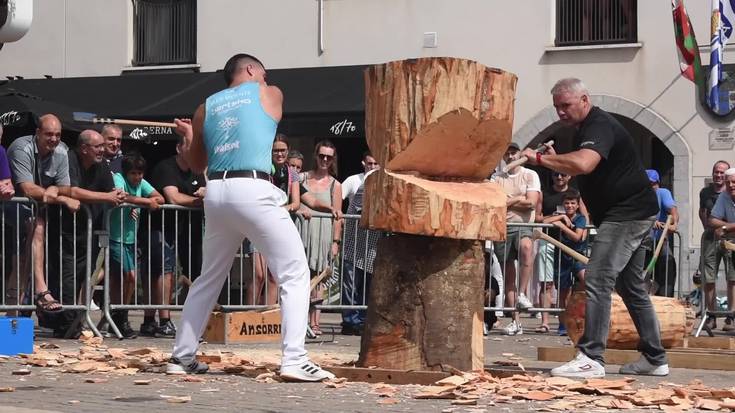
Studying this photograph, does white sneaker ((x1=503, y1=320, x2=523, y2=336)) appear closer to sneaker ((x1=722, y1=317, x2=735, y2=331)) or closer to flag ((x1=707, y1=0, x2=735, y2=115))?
sneaker ((x1=722, y1=317, x2=735, y2=331))

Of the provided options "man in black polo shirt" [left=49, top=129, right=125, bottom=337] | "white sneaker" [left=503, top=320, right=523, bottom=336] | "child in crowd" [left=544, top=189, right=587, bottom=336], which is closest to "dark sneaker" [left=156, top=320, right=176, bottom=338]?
"man in black polo shirt" [left=49, top=129, right=125, bottom=337]

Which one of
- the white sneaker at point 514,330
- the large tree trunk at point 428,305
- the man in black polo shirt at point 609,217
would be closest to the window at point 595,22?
the white sneaker at point 514,330

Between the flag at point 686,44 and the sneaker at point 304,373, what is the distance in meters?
15.2

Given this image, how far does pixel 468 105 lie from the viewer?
31.2ft

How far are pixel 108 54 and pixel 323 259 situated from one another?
599 inches

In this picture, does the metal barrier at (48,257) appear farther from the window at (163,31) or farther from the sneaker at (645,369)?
the window at (163,31)

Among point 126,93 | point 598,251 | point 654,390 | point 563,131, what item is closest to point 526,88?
point 563,131

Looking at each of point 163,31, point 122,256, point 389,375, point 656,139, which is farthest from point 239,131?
point 163,31

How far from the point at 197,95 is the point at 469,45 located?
4721mm

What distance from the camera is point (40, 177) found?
13719mm

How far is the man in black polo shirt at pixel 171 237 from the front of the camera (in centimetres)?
1457

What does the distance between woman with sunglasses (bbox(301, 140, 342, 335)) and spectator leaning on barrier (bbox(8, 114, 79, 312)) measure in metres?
2.53

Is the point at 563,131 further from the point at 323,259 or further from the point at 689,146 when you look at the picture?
the point at 323,259

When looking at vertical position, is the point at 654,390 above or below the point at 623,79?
below
